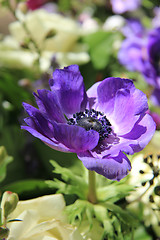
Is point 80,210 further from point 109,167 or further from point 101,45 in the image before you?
point 101,45

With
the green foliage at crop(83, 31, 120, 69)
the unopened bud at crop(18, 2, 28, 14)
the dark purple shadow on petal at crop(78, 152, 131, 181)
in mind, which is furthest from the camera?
the green foliage at crop(83, 31, 120, 69)

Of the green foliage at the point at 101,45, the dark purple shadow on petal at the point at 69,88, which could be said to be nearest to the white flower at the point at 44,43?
the green foliage at the point at 101,45

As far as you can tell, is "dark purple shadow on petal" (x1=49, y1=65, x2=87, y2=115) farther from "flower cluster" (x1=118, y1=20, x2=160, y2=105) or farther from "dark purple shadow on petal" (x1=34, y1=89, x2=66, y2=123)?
"flower cluster" (x1=118, y1=20, x2=160, y2=105)

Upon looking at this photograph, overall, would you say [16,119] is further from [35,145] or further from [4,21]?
[4,21]

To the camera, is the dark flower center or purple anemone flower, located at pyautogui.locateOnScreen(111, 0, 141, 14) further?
purple anemone flower, located at pyautogui.locateOnScreen(111, 0, 141, 14)

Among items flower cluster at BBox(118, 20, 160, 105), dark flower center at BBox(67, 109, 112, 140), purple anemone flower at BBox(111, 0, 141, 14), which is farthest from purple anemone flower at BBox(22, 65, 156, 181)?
purple anemone flower at BBox(111, 0, 141, 14)

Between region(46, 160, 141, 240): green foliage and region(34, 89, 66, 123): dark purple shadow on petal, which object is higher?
region(34, 89, 66, 123): dark purple shadow on petal

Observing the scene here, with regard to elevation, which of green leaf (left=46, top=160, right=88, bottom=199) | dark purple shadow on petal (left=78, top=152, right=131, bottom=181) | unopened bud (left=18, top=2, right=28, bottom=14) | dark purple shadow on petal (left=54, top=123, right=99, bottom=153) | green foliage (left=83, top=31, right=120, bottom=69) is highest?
unopened bud (left=18, top=2, right=28, bottom=14)

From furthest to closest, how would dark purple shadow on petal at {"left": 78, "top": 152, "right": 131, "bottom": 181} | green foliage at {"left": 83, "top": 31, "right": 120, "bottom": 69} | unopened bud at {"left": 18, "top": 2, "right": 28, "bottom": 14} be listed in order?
green foliage at {"left": 83, "top": 31, "right": 120, "bottom": 69}, unopened bud at {"left": 18, "top": 2, "right": 28, "bottom": 14}, dark purple shadow on petal at {"left": 78, "top": 152, "right": 131, "bottom": 181}
